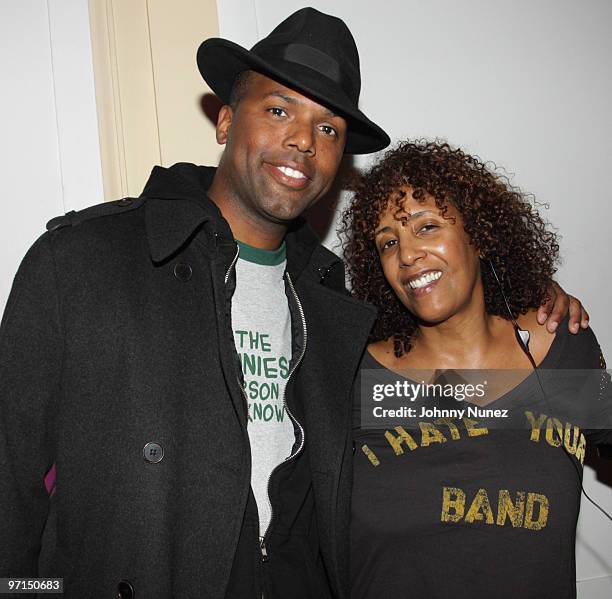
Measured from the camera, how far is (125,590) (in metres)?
1.32

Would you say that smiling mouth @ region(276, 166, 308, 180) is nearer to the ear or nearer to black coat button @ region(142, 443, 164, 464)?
the ear

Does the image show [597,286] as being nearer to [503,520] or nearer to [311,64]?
[503,520]

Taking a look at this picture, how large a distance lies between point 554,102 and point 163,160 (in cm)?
169

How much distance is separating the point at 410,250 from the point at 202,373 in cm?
72

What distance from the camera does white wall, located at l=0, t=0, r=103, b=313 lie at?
190cm

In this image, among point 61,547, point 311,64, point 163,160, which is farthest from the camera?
point 163,160

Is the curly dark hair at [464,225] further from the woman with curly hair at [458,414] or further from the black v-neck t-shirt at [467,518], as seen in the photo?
the black v-neck t-shirt at [467,518]

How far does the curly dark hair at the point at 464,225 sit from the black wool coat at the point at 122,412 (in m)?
0.66

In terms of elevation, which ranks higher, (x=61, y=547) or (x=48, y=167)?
(x=48, y=167)

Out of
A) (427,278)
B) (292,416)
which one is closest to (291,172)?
(427,278)

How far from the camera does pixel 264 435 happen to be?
1559 mm

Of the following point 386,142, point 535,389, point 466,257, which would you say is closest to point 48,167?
point 386,142

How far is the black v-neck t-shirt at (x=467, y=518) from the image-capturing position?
1.65m

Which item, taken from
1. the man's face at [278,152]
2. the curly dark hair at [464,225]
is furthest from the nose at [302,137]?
the curly dark hair at [464,225]
